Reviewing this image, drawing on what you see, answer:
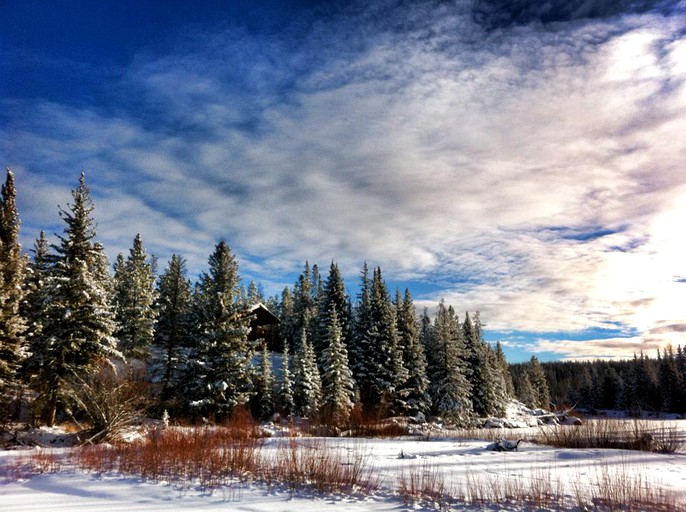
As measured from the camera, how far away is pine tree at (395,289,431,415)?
3940 centimetres

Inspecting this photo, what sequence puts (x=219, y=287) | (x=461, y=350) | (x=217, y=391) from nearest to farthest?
(x=217, y=391) < (x=219, y=287) < (x=461, y=350)

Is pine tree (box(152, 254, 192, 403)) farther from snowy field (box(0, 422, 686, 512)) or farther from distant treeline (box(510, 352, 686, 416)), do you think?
distant treeline (box(510, 352, 686, 416))

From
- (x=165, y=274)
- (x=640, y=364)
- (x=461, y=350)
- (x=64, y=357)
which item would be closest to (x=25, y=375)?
(x=64, y=357)

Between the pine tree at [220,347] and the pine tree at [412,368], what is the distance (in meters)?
16.0

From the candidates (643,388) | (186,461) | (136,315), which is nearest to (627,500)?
(186,461)

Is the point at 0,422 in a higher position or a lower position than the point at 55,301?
lower

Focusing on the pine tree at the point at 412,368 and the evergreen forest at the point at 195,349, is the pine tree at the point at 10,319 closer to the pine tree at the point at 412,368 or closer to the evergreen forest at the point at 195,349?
the evergreen forest at the point at 195,349

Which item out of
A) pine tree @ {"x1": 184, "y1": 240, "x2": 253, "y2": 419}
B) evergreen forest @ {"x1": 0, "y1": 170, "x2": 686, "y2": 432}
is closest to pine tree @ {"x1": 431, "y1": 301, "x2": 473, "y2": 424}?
evergreen forest @ {"x1": 0, "y1": 170, "x2": 686, "y2": 432}

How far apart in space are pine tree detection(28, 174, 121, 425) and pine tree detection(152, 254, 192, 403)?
7810 mm

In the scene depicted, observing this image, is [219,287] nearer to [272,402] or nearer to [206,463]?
[272,402]

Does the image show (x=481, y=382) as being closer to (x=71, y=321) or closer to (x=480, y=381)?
(x=480, y=381)

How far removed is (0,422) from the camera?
20703 millimetres

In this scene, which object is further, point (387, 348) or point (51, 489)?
point (387, 348)

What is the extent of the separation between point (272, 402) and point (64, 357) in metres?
16.8
